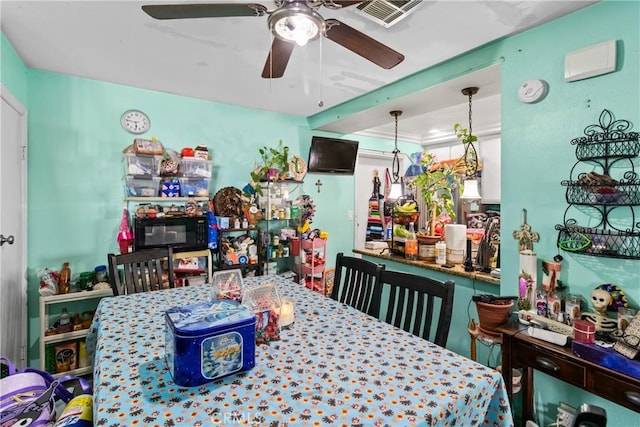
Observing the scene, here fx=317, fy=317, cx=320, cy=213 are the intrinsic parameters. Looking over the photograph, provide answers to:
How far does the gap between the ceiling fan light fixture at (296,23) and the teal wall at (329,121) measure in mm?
1350

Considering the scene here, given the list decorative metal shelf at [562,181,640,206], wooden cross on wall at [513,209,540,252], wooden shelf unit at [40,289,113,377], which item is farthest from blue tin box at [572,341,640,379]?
wooden shelf unit at [40,289,113,377]

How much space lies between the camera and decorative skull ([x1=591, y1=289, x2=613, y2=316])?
150 cm

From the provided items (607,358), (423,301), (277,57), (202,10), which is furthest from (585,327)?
(202,10)

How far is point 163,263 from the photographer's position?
8.94 ft

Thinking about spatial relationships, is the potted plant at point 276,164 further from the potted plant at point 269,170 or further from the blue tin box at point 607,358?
the blue tin box at point 607,358

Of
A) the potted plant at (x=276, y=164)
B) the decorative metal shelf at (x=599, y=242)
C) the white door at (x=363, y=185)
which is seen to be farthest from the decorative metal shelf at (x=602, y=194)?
the white door at (x=363, y=185)

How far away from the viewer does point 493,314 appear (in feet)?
5.94

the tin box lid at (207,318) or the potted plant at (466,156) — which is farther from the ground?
the potted plant at (466,156)

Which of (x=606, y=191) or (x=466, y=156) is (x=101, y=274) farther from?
(x=606, y=191)

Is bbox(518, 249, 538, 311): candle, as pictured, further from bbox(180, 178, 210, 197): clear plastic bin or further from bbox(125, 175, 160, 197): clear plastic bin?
bbox(125, 175, 160, 197): clear plastic bin

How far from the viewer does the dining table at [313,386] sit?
81 centimetres

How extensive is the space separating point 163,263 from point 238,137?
1.49m

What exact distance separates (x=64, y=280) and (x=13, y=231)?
48 cm

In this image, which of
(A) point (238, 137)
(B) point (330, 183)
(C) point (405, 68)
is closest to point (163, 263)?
(A) point (238, 137)
